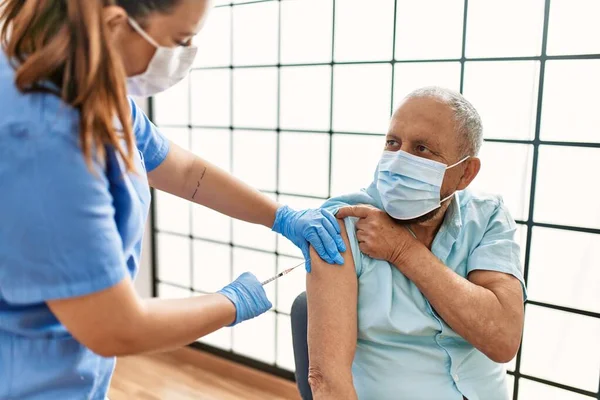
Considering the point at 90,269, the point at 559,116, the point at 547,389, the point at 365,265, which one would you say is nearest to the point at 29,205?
the point at 90,269

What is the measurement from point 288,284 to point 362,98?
3.40 feet

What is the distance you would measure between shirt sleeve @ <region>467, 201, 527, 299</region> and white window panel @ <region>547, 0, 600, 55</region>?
2.52 feet

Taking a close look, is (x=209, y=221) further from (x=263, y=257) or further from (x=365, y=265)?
(x=365, y=265)

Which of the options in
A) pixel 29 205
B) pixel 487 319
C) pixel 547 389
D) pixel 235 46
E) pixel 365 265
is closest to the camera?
pixel 29 205

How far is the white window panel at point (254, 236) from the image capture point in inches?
109

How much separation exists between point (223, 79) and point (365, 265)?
1791 millimetres

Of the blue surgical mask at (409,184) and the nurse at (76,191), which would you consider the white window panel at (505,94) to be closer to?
the blue surgical mask at (409,184)

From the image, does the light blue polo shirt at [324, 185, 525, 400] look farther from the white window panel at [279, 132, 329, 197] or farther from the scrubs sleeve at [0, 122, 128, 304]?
the white window panel at [279, 132, 329, 197]

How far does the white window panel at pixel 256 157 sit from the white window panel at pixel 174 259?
2.11 feet

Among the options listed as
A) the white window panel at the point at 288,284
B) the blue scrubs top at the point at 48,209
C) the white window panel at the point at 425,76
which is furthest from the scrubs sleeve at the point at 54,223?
the white window panel at the point at 288,284

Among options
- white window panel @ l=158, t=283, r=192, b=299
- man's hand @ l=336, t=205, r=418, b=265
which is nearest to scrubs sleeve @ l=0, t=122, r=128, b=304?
man's hand @ l=336, t=205, r=418, b=265

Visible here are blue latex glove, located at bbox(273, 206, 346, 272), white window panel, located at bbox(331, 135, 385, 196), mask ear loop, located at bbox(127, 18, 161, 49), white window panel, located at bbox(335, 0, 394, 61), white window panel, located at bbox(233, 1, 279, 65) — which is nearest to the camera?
mask ear loop, located at bbox(127, 18, 161, 49)

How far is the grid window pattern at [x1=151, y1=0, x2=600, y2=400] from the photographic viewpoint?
6.16 feet

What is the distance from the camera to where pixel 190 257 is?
10.4 ft
